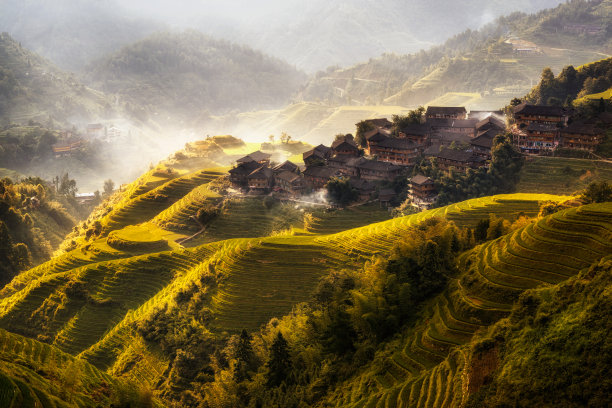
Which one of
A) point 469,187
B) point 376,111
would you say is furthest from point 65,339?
point 376,111

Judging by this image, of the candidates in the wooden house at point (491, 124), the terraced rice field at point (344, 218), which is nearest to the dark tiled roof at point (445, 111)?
the wooden house at point (491, 124)

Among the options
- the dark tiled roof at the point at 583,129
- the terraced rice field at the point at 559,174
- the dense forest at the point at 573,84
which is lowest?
the terraced rice field at the point at 559,174

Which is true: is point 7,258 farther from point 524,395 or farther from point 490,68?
Result: point 490,68

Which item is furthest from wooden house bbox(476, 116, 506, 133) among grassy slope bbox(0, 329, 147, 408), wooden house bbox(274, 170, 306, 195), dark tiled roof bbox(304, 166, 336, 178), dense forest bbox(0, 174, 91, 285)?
dense forest bbox(0, 174, 91, 285)

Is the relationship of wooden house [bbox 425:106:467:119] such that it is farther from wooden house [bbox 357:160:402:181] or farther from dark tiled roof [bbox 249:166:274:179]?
dark tiled roof [bbox 249:166:274:179]

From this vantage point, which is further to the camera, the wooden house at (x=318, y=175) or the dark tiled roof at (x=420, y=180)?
the wooden house at (x=318, y=175)

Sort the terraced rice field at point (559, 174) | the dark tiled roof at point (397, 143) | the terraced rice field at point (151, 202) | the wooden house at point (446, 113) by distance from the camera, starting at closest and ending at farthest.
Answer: the terraced rice field at point (559, 174)
the dark tiled roof at point (397, 143)
the terraced rice field at point (151, 202)
the wooden house at point (446, 113)

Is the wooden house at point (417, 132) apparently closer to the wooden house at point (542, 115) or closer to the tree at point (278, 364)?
the wooden house at point (542, 115)
